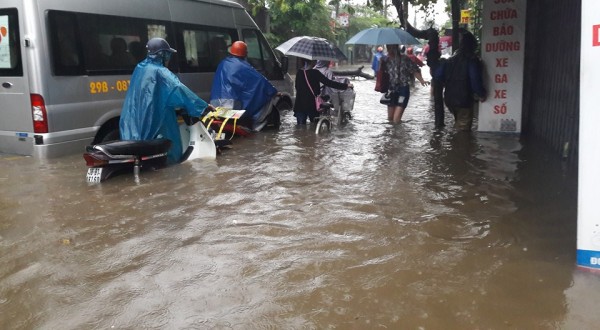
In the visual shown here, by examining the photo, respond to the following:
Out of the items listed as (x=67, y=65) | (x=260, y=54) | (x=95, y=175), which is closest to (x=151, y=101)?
(x=95, y=175)

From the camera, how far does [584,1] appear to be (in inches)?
126

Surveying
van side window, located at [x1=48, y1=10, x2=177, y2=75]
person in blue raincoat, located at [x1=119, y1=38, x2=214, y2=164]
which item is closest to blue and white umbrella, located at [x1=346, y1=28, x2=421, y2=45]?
van side window, located at [x1=48, y1=10, x2=177, y2=75]

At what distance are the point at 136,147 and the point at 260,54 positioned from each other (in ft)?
15.2

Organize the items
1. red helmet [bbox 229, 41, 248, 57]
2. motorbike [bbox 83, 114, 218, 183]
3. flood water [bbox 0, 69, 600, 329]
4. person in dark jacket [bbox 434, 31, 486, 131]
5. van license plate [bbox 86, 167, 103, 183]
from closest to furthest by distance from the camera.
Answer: flood water [bbox 0, 69, 600, 329], motorbike [bbox 83, 114, 218, 183], van license plate [bbox 86, 167, 103, 183], person in dark jacket [bbox 434, 31, 486, 131], red helmet [bbox 229, 41, 248, 57]

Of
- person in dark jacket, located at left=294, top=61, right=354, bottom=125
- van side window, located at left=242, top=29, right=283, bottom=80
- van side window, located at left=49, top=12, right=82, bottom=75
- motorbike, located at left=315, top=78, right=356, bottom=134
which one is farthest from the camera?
van side window, located at left=242, top=29, right=283, bottom=80

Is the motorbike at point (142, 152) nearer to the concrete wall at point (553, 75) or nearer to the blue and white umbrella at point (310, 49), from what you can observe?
the blue and white umbrella at point (310, 49)

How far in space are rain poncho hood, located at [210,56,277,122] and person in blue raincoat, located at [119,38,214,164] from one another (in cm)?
205

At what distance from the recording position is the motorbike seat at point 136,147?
5.92 metres

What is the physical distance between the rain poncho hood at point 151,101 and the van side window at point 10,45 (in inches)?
54.7

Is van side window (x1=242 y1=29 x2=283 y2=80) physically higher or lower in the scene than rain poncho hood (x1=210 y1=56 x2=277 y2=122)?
higher

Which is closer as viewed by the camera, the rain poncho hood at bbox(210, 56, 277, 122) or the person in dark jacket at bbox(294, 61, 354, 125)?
the rain poncho hood at bbox(210, 56, 277, 122)

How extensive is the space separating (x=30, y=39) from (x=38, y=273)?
144 inches

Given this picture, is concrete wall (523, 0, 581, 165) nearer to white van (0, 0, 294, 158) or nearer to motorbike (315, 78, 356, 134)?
motorbike (315, 78, 356, 134)

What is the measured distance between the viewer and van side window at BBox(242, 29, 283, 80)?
10.1 metres
